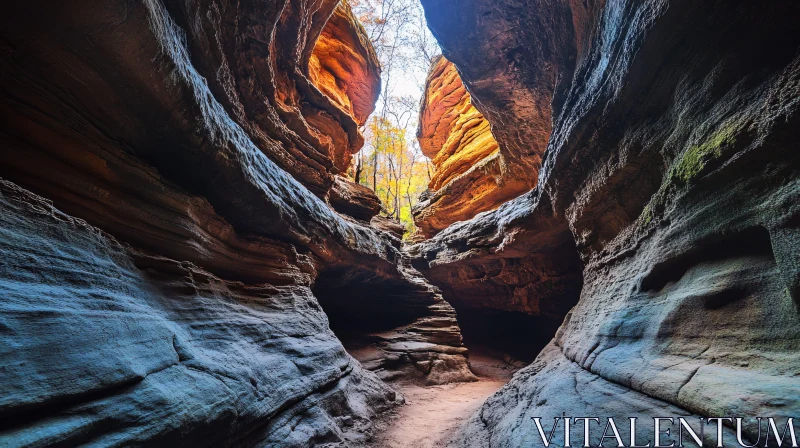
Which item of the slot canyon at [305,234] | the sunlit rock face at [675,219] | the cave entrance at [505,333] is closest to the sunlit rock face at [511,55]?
the slot canyon at [305,234]

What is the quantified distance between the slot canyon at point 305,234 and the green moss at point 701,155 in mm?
40

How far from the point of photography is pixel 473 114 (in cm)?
1777

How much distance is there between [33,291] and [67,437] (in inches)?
43.3

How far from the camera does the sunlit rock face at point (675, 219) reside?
244 cm

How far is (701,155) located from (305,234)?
5.95 metres

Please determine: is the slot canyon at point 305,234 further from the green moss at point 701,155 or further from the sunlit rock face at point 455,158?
the sunlit rock face at point 455,158

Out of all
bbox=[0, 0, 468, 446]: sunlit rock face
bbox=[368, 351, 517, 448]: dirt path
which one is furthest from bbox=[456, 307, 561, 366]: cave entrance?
bbox=[0, 0, 468, 446]: sunlit rock face

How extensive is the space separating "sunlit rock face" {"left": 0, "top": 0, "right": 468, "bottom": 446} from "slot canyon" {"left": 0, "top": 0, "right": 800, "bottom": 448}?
0.8 inches

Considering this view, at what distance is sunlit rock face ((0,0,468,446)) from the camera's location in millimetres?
2307

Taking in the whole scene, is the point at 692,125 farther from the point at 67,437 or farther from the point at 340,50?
the point at 340,50

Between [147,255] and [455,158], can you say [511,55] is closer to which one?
[147,255]

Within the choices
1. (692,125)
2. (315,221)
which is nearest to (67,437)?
(315,221)

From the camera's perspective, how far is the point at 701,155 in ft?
10.6

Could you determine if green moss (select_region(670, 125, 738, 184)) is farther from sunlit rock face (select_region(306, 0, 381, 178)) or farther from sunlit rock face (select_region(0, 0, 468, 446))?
sunlit rock face (select_region(306, 0, 381, 178))
